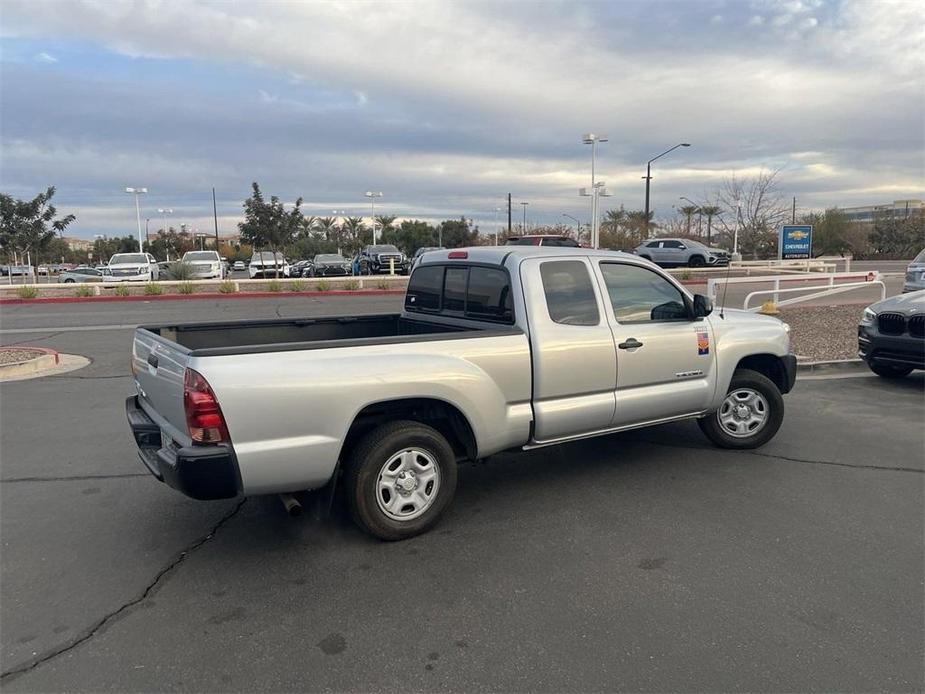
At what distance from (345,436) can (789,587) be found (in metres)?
2.61

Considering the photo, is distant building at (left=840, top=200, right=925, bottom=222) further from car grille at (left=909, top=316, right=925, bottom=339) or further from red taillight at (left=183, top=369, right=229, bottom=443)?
red taillight at (left=183, top=369, right=229, bottom=443)

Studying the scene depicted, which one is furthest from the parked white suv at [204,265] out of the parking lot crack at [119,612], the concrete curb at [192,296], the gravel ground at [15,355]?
the parking lot crack at [119,612]

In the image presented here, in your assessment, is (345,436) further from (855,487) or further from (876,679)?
(855,487)

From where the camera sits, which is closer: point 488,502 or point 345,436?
point 345,436

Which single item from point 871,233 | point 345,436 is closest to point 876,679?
point 345,436

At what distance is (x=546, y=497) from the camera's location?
4871 millimetres

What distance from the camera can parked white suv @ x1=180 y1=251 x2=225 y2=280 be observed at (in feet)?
98.3

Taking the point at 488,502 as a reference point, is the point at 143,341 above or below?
above

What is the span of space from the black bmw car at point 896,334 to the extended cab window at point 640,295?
177 inches

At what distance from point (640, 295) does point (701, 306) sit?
1.85 ft

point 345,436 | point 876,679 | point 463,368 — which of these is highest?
point 463,368

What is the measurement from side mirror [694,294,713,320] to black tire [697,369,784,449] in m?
0.78

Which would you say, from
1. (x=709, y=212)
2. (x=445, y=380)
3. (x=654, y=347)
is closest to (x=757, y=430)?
(x=654, y=347)

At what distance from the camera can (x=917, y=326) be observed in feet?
26.3
